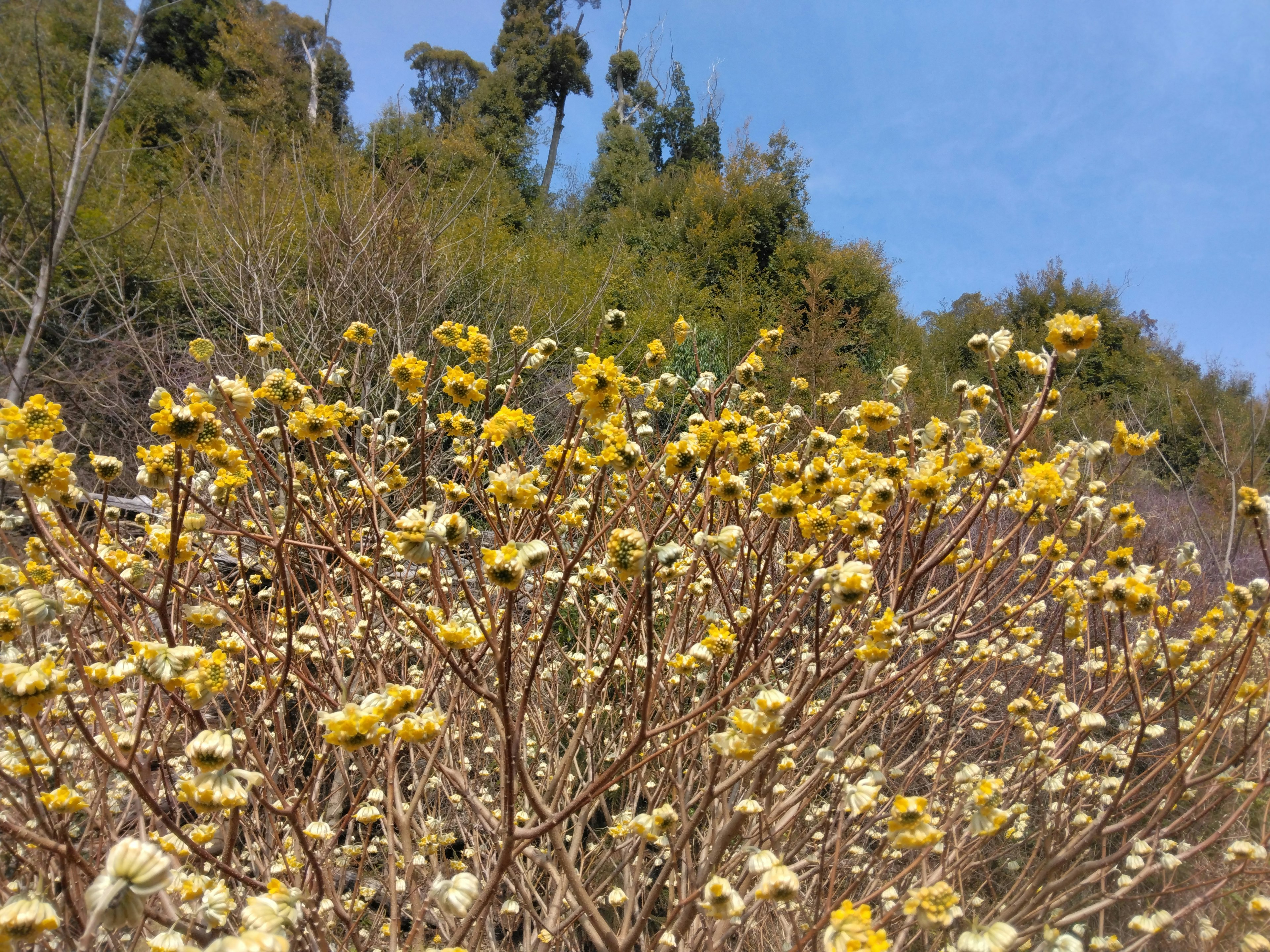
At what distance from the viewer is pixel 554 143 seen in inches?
843

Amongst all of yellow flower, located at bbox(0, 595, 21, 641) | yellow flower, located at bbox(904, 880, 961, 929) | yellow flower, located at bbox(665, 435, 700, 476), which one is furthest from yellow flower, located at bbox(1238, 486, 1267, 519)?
yellow flower, located at bbox(0, 595, 21, 641)

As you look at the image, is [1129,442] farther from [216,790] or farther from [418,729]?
[216,790]

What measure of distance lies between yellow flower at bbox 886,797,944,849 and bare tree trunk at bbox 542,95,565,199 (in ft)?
70.7

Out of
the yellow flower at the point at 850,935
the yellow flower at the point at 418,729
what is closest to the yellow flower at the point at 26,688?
the yellow flower at the point at 418,729

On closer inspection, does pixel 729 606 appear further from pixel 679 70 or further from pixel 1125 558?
pixel 679 70

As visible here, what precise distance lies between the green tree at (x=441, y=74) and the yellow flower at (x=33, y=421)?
25729mm

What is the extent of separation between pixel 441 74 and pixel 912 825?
95.0 ft

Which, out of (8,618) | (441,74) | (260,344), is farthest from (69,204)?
(441,74)

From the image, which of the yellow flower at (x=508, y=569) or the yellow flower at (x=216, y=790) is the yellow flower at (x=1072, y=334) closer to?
the yellow flower at (x=508, y=569)

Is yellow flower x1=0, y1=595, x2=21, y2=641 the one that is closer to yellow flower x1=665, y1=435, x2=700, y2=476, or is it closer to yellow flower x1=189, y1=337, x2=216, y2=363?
yellow flower x1=189, y1=337, x2=216, y2=363

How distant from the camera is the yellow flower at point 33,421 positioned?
1.20m

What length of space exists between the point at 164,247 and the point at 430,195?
3609 mm

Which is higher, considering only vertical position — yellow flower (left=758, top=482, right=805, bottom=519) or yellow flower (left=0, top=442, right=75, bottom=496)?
yellow flower (left=758, top=482, right=805, bottom=519)

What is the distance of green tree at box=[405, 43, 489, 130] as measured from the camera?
23.3 meters
